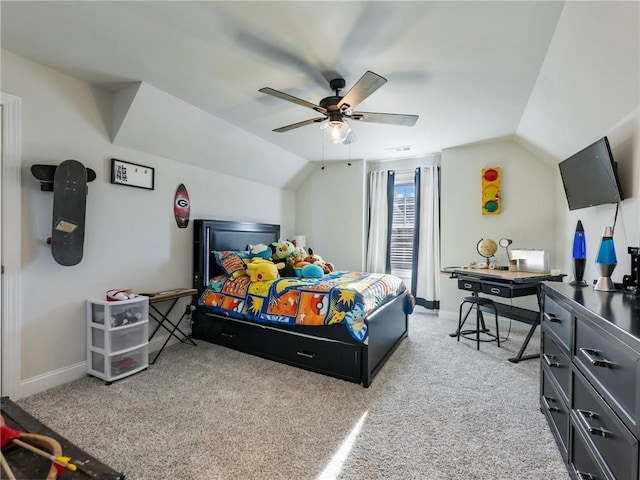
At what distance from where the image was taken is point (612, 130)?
2.17m

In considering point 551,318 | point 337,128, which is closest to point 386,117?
point 337,128

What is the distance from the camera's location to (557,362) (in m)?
1.67

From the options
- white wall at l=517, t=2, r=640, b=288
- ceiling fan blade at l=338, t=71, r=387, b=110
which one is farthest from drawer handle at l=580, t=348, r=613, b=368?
ceiling fan blade at l=338, t=71, r=387, b=110

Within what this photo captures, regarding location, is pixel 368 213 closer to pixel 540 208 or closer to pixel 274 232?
pixel 274 232

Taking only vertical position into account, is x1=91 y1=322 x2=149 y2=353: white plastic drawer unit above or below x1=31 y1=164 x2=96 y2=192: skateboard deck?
below

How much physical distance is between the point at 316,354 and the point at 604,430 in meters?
1.90

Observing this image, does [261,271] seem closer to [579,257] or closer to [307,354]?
[307,354]

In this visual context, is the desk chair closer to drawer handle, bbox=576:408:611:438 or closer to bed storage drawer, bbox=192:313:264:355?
drawer handle, bbox=576:408:611:438

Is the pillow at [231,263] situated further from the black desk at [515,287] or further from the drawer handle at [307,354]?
the black desk at [515,287]

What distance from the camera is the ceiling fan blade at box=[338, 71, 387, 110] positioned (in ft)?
5.94

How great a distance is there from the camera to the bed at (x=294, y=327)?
8.17 feet

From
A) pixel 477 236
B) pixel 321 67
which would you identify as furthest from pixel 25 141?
pixel 477 236

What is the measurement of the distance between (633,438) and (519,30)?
2.13m

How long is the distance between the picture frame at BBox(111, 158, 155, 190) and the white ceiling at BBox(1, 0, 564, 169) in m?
0.68
